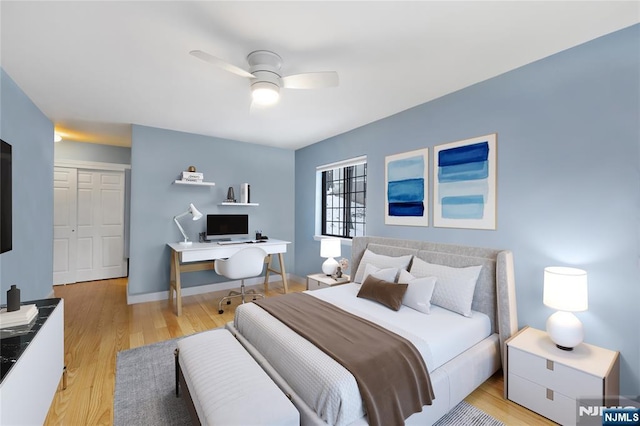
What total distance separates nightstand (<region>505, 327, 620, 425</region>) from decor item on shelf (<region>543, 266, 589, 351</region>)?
0.11 m

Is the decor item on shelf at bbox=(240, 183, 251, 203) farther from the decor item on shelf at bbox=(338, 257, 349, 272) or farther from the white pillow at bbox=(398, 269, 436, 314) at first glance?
the white pillow at bbox=(398, 269, 436, 314)

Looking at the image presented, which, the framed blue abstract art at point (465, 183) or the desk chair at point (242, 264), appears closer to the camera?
the framed blue abstract art at point (465, 183)

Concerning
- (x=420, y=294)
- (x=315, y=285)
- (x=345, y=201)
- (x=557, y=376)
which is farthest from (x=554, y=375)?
(x=345, y=201)

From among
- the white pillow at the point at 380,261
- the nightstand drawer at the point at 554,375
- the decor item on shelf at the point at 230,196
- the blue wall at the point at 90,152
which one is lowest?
the nightstand drawer at the point at 554,375

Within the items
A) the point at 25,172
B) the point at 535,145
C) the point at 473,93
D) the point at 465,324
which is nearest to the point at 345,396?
the point at 465,324

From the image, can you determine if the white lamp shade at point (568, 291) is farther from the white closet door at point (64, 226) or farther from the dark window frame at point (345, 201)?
the white closet door at point (64, 226)

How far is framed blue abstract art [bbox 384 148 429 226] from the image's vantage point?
3.00 m

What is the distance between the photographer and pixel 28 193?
115 inches

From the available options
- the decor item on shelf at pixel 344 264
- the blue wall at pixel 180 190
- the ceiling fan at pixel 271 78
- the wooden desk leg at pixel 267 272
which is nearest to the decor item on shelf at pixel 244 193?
the blue wall at pixel 180 190

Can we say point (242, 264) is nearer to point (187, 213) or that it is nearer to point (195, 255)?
point (195, 255)

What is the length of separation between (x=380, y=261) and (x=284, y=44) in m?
2.19

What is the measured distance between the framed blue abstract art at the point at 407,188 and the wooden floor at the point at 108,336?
162 cm

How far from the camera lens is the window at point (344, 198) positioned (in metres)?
4.14

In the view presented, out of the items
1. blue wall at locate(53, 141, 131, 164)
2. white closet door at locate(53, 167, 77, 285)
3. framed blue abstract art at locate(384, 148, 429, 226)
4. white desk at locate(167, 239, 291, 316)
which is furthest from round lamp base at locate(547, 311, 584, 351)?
white closet door at locate(53, 167, 77, 285)
